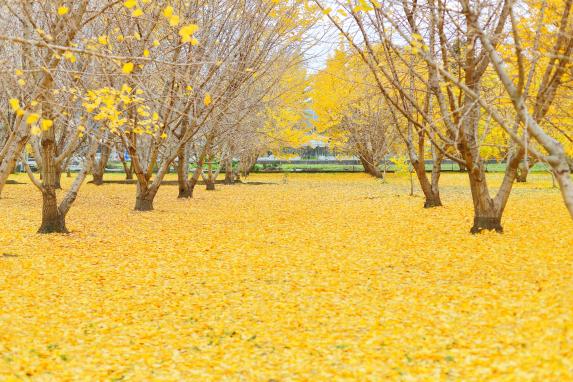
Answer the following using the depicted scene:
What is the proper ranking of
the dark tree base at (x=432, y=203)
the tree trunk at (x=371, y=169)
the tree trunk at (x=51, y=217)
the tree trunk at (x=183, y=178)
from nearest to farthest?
the tree trunk at (x=51, y=217) < the dark tree base at (x=432, y=203) < the tree trunk at (x=183, y=178) < the tree trunk at (x=371, y=169)

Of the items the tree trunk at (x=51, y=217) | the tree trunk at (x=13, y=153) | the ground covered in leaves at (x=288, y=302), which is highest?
the tree trunk at (x=13, y=153)

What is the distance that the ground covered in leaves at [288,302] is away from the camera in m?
4.97

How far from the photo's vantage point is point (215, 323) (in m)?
6.39

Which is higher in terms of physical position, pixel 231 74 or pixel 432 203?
pixel 231 74

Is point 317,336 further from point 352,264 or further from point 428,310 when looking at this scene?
point 352,264

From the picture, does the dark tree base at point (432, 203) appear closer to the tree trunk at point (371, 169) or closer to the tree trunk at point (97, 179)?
the tree trunk at point (371, 169)

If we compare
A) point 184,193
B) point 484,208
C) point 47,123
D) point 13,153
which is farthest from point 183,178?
point 47,123

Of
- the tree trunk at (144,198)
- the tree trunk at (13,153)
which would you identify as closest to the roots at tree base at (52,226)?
the tree trunk at (13,153)

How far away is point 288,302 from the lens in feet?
23.6

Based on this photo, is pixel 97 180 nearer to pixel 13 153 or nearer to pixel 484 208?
pixel 13 153

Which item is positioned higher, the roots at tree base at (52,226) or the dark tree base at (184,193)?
the dark tree base at (184,193)

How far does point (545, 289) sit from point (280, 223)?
884cm

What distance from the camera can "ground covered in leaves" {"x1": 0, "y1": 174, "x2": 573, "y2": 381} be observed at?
4.97 metres

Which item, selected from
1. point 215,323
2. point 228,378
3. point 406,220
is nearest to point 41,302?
point 215,323
